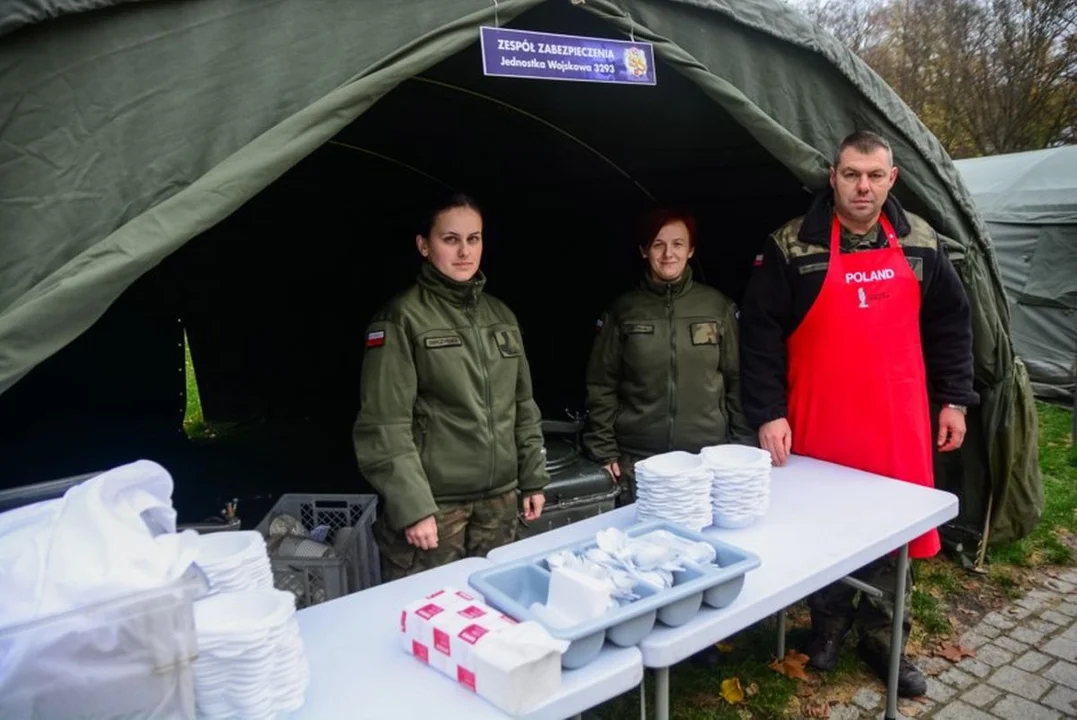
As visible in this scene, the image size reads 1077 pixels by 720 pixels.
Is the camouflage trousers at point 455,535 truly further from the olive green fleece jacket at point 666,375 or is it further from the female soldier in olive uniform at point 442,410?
the olive green fleece jacket at point 666,375

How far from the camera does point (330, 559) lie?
2957 mm

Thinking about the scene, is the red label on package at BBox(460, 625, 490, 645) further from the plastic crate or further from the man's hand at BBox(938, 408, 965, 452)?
the man's hand at BBox(938, 408, 965, 452)

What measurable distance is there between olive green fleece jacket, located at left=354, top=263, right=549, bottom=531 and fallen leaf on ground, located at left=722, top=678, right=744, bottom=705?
122 centimetres

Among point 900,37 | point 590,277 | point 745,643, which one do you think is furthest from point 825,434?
point 900,37

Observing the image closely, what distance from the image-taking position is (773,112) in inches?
119

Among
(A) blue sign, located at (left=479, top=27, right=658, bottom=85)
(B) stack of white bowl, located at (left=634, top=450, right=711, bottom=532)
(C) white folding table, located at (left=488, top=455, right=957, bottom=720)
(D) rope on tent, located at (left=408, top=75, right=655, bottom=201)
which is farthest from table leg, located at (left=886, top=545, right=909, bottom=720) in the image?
(D) rope on tent, located at (left=408, top=75, right=655, bottom=201)

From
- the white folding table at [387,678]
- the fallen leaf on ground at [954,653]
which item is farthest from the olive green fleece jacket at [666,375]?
the white folding table at [387,678]

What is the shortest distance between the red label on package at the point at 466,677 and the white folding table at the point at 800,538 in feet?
1.27

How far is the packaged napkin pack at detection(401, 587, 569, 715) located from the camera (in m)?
1.43

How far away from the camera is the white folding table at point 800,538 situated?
177cm

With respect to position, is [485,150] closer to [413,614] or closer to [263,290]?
[263,290]

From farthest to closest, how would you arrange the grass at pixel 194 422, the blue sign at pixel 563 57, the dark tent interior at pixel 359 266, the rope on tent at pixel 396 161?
the grass at pixel 194 422 < the rope on tent at pixel 396 161 < the dark tent interior at pixel 359 266 < the blue sign at pixel 563 57

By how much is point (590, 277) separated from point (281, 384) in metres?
3.12

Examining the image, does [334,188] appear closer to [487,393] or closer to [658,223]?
[658,223]
